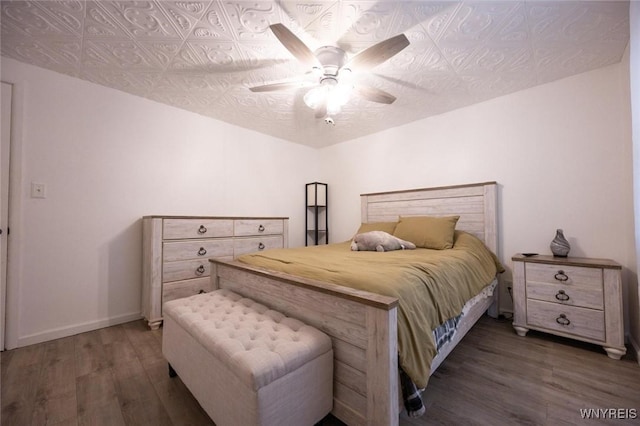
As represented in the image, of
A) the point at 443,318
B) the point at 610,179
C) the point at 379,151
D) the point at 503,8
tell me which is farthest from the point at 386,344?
the point at 379,151

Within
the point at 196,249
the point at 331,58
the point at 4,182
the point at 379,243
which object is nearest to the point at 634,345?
the point at 379,243

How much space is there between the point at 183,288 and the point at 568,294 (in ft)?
10.6

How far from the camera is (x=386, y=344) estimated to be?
0.92 m

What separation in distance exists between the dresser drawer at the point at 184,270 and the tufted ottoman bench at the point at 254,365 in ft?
3.50

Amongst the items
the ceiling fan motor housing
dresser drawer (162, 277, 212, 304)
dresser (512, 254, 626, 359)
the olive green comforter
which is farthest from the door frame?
dresser (512, 254, 626, 359)

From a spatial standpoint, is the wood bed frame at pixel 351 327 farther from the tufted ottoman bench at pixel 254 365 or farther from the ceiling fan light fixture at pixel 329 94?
the ceiling fan light fixture at pixel 329 94

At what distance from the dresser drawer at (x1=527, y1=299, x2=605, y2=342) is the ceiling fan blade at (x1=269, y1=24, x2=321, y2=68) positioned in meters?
2.50

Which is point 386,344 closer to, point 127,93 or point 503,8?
point 503,8

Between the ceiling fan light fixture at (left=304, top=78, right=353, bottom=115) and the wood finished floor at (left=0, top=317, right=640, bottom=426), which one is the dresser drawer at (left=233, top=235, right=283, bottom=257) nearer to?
the wood finished floor at (left=0, top=317, right=640, bottom=426)

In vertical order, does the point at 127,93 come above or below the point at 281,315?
above

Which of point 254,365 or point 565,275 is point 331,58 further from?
point 565,275

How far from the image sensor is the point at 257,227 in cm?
295

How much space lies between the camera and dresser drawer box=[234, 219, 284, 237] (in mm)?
2781

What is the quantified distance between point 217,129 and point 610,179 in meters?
3.89
